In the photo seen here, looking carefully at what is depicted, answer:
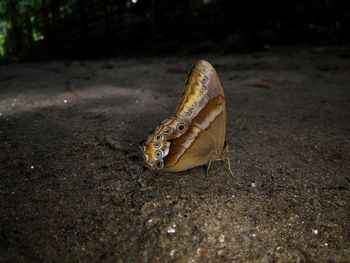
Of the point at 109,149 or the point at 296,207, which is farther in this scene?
the point at 109,149

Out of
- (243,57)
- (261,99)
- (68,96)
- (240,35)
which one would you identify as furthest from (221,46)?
(68,96)

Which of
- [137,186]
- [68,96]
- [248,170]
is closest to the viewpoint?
[137,186]

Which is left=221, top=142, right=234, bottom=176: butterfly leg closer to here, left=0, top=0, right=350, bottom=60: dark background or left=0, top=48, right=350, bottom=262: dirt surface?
left=0, top=48, right=350, bottom=262: dirt surface

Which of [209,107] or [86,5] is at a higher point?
[86,5]

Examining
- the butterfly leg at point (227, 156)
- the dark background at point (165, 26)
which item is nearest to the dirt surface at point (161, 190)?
the butterfly leg at point (227, 156)

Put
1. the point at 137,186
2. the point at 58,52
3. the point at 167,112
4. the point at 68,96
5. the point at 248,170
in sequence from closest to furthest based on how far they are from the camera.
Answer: the point at 137,186, the point at 248,170, the point at 167,112, the point at 68,96, the point at 58,52

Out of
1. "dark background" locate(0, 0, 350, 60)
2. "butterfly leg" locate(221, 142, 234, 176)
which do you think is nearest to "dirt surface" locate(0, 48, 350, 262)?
"butterfly leg" locate(221, 142, 234, 176)

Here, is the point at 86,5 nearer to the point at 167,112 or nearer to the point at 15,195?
the point at 167,112
